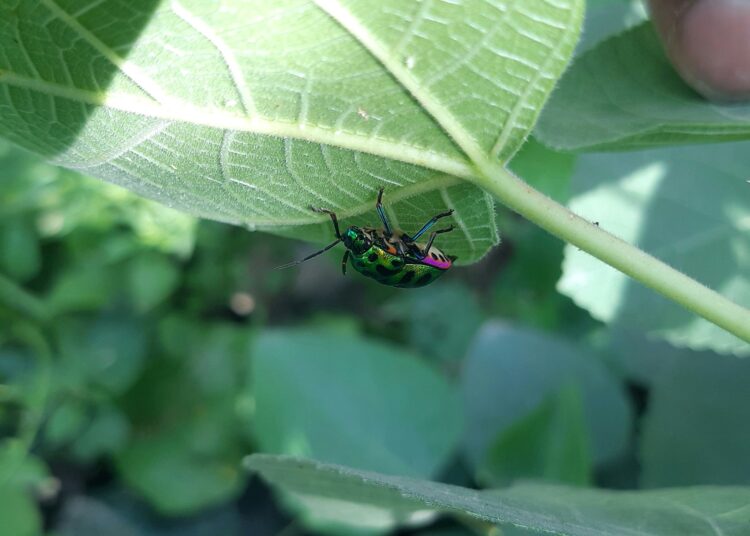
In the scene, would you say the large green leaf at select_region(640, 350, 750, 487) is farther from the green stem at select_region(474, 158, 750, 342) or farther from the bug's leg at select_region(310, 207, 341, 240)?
the bug's leg at select_region(310, 207, 341, 240)

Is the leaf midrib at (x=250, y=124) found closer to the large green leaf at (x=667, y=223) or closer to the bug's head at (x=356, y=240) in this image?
the bug's head at (x=356, y=240)

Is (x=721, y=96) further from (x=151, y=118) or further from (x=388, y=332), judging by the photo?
(x=388, y=332)

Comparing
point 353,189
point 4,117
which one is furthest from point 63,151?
point 353,189

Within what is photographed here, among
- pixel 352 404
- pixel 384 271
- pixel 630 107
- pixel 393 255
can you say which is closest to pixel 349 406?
pixel 352 404

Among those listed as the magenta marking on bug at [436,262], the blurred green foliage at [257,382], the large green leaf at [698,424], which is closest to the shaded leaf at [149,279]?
the blurred green foliage at [257,382]

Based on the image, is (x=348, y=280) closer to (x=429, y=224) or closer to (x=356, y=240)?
(x=356, y=240)

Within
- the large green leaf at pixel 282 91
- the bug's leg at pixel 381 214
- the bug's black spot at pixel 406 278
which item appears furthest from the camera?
the bug's black spot at pixel 406 278
